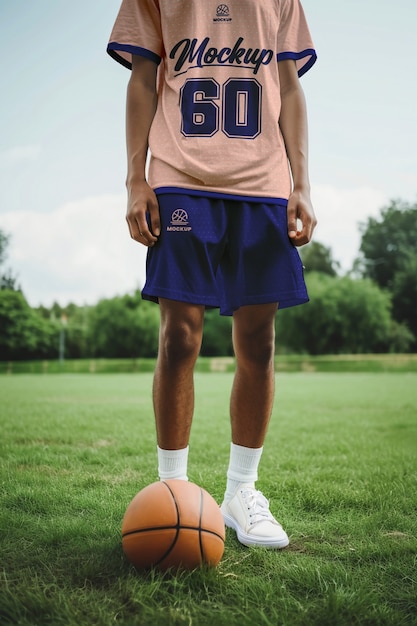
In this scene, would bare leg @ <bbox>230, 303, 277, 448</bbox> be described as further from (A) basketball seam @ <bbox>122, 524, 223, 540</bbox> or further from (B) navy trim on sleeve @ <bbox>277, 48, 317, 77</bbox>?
(B) navy trim on sleeve @ <bbox>277, 48, 317, 77</bbox>

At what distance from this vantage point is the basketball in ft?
6.41

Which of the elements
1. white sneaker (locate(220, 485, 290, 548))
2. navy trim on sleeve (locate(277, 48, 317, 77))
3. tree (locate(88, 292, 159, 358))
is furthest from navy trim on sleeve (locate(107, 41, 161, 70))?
tree (locate(88, 292, 159, 358))

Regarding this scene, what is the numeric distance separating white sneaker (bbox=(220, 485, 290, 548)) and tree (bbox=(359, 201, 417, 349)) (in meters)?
51.1

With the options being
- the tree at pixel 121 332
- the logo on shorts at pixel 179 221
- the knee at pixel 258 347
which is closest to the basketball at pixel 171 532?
the knee at pixel 258 347

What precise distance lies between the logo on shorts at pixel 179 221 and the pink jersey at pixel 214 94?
0.13 meters

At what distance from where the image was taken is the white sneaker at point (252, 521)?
2332mm

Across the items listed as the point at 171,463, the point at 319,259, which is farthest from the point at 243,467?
the point at 319,259

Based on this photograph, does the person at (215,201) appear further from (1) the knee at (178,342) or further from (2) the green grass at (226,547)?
(2) the green grass at (226,547)

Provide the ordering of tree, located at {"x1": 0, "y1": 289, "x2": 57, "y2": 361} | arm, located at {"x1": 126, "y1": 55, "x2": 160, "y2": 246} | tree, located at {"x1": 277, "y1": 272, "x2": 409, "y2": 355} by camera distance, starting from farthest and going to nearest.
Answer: tree, located at {"x1": 0, "y1": 289, "x2": 57, "y2": 361} < tree, located at {"x1": 277, "y1": 272, "x2": 409, "y2": 355} < arm, located at {"x1": 126, "y1": 55, "x2": 160, "y2": 246}

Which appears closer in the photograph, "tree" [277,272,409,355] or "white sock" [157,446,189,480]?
"white sock" [157,446,189,480]

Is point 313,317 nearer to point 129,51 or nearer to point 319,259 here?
point 319,259

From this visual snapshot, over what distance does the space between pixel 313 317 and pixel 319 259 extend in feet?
56.1

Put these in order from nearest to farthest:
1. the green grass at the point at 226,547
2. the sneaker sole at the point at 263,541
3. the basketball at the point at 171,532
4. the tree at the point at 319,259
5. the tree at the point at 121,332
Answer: the green grass at the point at 226,547 → the basketball at the point at 171,532 → the sneaker sole at the point at 263,541 → the tree at the point at 121,332 → the tree at the point at 319,259

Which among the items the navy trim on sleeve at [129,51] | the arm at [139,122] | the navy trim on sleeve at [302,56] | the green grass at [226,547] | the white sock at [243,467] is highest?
the navy trim on sleeve at [302,56]
